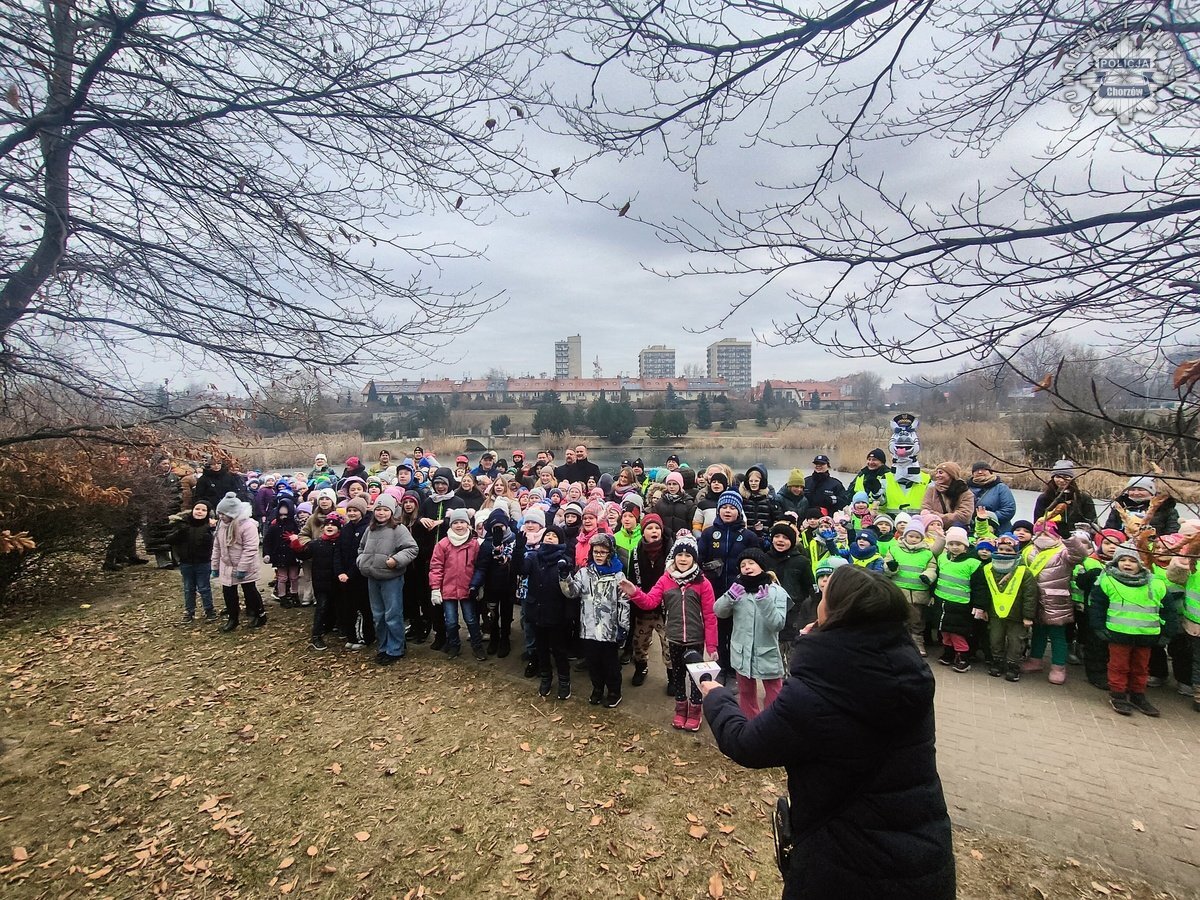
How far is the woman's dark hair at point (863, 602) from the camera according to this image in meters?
1.60

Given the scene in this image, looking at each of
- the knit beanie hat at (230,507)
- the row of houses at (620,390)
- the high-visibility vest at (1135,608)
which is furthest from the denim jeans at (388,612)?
the row of houses at (620,390)

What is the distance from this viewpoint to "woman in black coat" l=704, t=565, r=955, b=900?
1.53m

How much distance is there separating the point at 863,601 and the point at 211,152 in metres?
3.68

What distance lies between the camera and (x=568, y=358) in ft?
340

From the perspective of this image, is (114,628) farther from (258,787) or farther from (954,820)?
(954,820)

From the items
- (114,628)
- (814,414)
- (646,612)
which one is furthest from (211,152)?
(814,414)

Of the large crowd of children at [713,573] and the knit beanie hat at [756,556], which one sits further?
the large crowd of children at [713,573]

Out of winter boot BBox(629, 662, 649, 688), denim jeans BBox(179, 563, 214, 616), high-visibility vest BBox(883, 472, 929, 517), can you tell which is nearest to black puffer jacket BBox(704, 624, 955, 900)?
winter boot BBox(629, 662, 649, 688)

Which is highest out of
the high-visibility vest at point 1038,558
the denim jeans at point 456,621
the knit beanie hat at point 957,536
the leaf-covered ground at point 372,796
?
the knit beanie hat at point 957,536

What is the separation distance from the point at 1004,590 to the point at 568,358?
331 feet

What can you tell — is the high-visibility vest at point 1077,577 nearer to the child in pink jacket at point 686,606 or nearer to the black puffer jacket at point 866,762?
the child in pink jacket at point 686,606

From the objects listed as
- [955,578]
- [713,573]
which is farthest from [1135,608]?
[713,573]

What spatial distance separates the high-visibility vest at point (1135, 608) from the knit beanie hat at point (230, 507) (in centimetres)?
857

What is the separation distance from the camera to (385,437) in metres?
37.0
